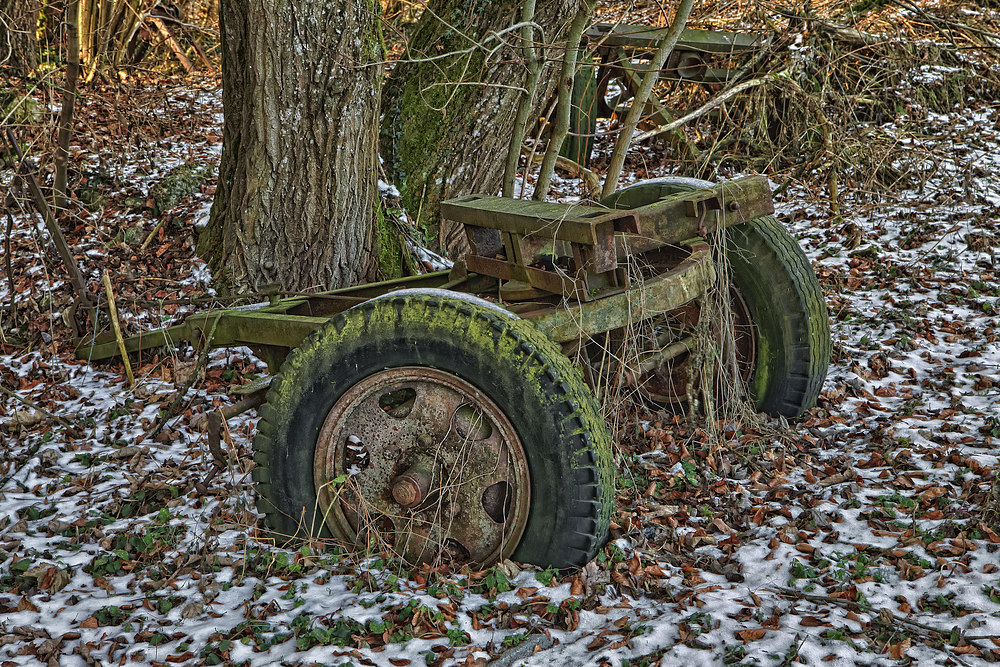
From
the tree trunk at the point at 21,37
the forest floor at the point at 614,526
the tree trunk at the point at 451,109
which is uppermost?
the tree trunk at the point at 21,37

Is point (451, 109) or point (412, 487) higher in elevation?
point (451, 109)

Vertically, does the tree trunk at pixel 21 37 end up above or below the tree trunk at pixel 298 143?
above

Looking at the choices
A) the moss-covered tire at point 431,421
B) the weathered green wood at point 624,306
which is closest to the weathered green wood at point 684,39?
the weathered green wood at point 624,306

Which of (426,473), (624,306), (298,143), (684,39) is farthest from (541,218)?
(684,39)

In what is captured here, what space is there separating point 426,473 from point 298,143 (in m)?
2.39

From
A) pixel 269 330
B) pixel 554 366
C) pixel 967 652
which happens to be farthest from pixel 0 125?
pixel 967 652

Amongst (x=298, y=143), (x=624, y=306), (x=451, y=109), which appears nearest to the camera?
(x=624, y=306)

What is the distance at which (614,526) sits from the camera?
11.1 feet

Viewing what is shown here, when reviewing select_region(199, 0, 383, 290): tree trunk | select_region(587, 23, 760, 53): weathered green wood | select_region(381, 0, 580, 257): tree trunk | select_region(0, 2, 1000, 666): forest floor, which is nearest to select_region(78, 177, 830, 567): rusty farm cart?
select_region(0, 2, 1000, 666): forest floor

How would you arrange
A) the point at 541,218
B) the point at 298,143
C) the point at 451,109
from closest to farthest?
the point at 541,218
the point at 298,143
the point at 451,109

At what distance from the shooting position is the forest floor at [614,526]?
9.15 ft

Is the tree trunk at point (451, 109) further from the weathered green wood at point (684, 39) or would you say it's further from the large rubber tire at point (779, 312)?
the large rubber tire at point (779, 312)

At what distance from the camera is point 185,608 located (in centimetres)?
301

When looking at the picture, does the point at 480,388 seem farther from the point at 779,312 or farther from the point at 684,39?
the point at 684,39
